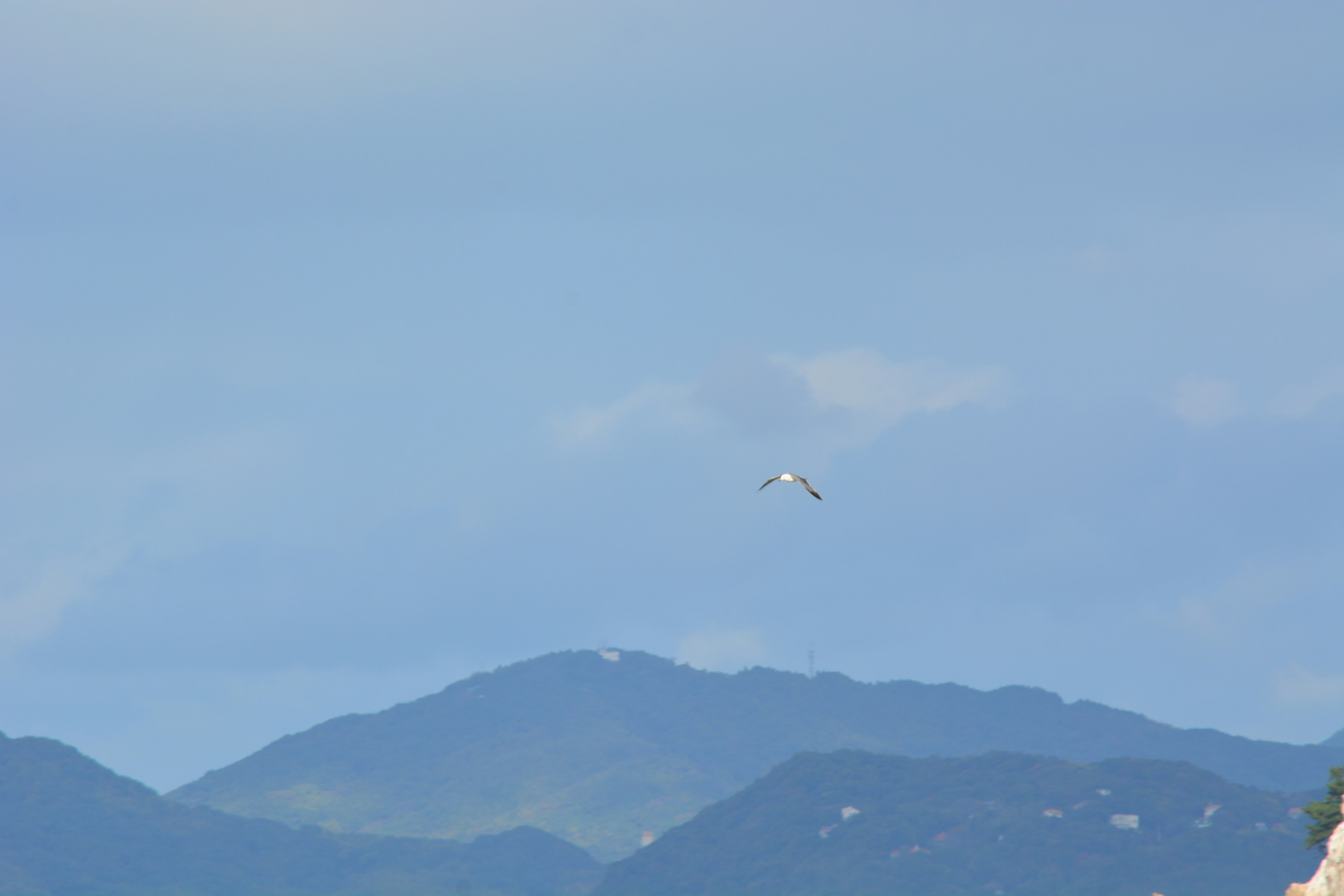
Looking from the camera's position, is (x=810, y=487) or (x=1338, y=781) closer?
(x=810, y=487)

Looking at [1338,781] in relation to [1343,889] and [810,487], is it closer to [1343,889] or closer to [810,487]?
[1343,889]

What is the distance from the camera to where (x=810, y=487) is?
53781 mm

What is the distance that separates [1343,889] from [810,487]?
6987 cm

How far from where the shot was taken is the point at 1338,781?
152500 millimetres

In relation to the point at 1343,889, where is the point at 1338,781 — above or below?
above

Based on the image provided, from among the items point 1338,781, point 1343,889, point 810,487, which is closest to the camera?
point 810,487

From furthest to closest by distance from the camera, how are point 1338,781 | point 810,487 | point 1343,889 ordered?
point 1338,781 < point 1343,889 < point 810,487

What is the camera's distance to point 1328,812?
15538 centimetres

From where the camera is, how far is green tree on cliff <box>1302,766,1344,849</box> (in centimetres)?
15412

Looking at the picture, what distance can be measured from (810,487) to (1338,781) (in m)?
116

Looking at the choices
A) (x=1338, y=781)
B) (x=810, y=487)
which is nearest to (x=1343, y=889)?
(x=1338, y=781)

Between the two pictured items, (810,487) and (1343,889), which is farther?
(1343,889)

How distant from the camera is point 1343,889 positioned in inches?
4230

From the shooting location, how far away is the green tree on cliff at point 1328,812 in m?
154
